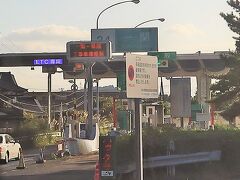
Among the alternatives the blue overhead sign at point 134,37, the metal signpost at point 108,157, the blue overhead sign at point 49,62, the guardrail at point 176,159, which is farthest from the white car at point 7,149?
the blue overhead sign at point 134,37

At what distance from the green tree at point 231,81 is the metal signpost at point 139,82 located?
16.0m

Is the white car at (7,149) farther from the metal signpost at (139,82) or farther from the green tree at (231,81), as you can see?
the metal signpost at (139,82)

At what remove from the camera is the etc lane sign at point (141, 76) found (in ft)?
27.5

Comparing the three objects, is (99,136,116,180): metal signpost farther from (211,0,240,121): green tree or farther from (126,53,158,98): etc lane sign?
(211,0,240,121): green tree

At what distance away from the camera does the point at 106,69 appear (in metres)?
85.8

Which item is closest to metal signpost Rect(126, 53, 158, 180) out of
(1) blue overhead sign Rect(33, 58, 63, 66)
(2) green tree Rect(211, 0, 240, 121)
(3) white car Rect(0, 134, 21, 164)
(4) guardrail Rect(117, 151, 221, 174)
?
(4) guardrail Rect(117, 151, 221, 174)

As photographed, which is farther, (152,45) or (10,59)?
(10,59)

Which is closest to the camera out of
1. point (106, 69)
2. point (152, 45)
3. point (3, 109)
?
point (152, 45)

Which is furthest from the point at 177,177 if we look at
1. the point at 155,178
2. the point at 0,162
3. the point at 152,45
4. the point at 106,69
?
the point at 106,69

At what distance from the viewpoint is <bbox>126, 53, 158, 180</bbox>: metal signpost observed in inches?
331

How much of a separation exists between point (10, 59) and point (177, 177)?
4344 cm

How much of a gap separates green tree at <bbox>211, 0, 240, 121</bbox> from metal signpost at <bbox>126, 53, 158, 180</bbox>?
1600 cm

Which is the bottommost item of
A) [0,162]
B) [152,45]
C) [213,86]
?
[0,162]

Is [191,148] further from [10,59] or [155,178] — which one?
[10,59]
